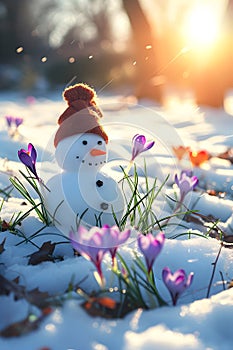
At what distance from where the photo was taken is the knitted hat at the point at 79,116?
154cm

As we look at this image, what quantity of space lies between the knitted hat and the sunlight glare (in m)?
5.27

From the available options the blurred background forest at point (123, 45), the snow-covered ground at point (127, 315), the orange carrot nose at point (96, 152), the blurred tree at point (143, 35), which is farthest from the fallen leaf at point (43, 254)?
the blurred tree at point (143, 35)

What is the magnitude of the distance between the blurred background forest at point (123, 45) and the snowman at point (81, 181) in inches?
92.8

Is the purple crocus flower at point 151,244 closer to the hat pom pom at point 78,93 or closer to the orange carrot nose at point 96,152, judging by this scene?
the orange carrot nose at point 96,152

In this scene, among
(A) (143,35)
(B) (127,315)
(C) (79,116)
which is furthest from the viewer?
(A) (143,35)

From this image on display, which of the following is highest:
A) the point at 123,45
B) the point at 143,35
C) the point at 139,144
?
the point at 123,45

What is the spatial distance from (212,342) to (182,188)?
0.67 meters

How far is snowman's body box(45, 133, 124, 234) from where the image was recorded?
1486 millimetres

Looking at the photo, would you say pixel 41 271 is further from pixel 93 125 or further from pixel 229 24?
pixel 229 24

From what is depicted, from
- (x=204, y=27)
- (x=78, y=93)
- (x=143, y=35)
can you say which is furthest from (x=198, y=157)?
(x=143, y=35)

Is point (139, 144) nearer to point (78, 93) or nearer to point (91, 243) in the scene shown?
point (78, 93)

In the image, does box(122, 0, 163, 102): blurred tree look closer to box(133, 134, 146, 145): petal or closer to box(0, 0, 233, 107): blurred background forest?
box(0, 0, 233, 107): blurred background forest

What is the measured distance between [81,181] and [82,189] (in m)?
0.03

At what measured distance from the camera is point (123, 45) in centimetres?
1872
